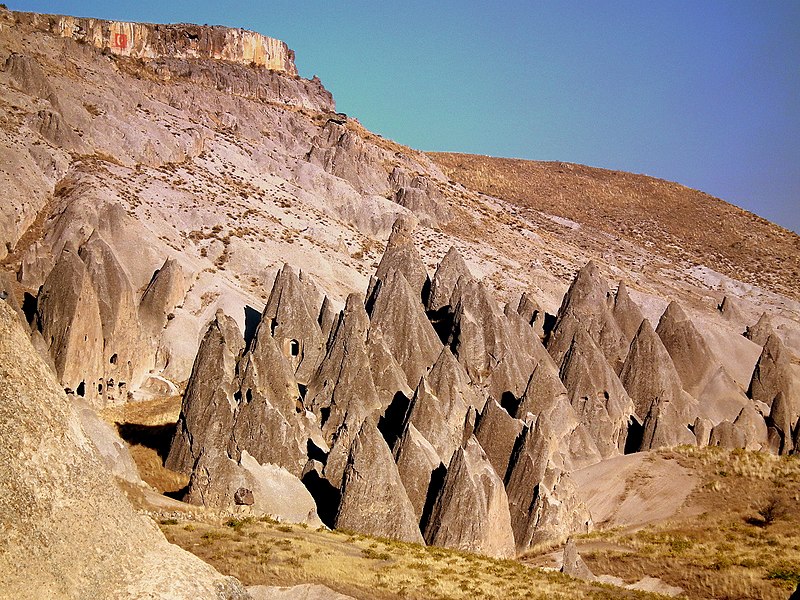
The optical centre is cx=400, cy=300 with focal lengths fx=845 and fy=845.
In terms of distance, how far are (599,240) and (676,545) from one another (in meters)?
89.1

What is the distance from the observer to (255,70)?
332 feet

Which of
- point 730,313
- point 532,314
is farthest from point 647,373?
point 730,313

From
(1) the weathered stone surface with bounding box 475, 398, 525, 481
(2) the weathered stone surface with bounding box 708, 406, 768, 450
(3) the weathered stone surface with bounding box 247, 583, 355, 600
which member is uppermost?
(2) the weathered stone surface with bounding box 708, 406, 768, 450

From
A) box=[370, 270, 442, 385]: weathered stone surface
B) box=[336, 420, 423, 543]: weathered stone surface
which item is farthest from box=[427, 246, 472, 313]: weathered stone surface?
box=[336, 420, 423, 543]: weathered stone surface

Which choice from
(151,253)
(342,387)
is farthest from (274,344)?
(151,253)

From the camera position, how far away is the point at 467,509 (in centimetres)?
2436

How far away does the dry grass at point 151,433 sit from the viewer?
27781 millimetres

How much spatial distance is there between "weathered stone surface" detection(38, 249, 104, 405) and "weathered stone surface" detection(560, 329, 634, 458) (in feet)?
71.5

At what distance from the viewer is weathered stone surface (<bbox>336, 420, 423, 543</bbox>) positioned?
23500 millimetres

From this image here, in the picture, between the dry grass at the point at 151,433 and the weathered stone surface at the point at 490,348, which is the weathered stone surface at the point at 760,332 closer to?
the weathered stone surface at the point at 490,348

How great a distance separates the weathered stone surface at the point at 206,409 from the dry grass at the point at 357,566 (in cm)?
856

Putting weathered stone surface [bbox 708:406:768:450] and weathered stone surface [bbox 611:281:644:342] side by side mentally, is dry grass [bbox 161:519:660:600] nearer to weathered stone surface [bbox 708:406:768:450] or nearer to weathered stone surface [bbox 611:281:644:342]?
weathered stone surface [bbox 708:406:768:450]

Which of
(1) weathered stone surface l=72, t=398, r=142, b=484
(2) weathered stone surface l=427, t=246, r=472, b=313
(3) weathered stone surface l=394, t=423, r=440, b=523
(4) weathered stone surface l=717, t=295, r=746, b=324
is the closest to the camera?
(1) weathered stone surface l=72, t=398, r=142, b=484

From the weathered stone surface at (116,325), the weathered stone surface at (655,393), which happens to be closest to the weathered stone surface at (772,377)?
the weathered stone surface at (655,393)
